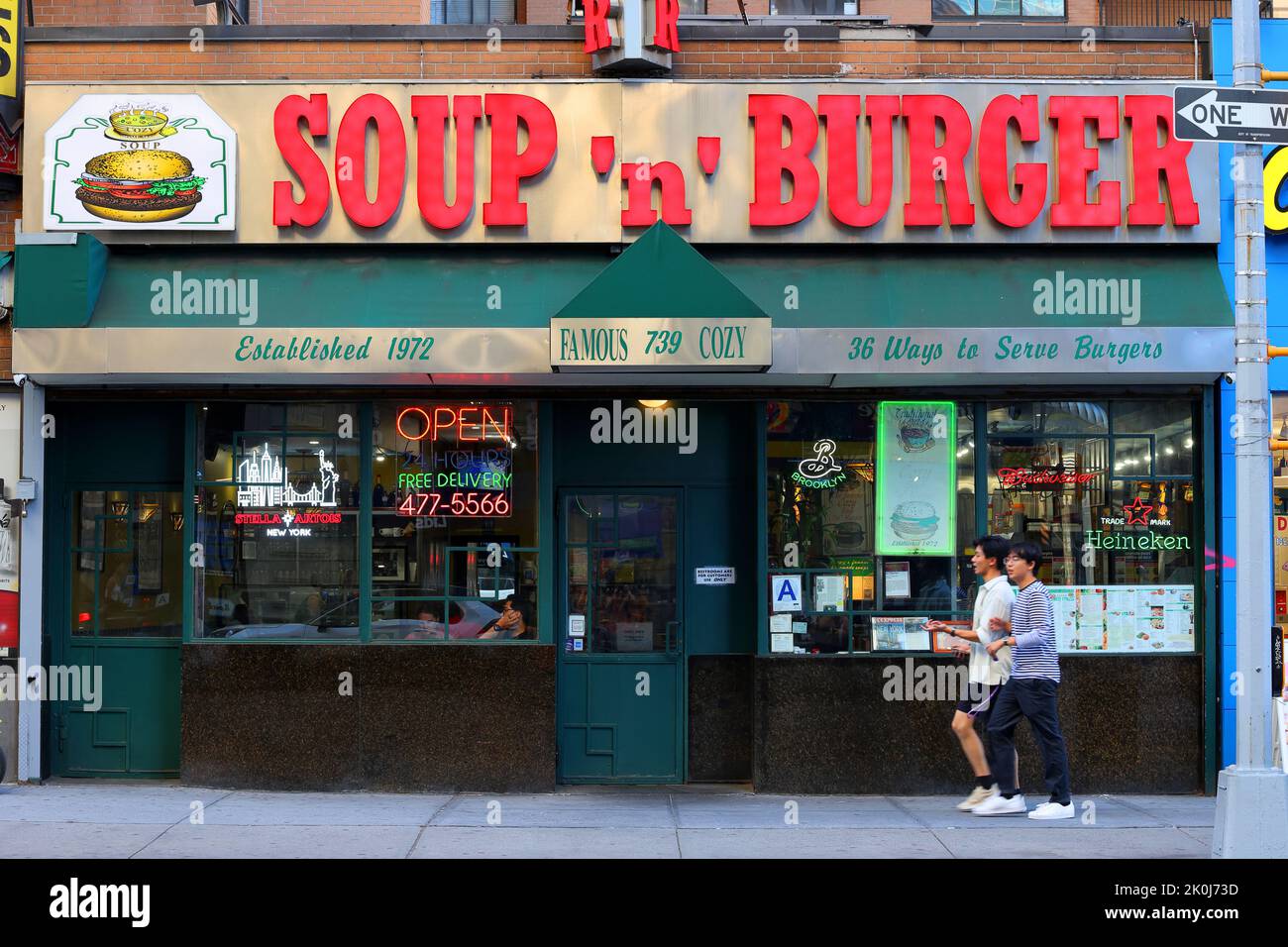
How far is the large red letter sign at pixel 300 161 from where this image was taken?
32.3ft

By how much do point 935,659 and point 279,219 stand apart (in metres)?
5.83

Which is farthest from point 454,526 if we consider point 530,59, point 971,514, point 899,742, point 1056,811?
point 1056,811

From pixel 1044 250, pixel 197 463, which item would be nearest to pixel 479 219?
pixel 197 463

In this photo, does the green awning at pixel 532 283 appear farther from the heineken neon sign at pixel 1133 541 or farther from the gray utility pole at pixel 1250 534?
the gray utility pole at pixel 1250 534

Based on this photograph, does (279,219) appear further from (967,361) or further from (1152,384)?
(1152,384)

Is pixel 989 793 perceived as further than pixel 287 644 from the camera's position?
No

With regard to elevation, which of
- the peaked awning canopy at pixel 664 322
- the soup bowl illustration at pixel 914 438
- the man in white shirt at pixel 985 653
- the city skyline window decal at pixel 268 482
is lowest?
the man in white shirt at pixel 985 653

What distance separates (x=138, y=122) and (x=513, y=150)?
2.79 metres

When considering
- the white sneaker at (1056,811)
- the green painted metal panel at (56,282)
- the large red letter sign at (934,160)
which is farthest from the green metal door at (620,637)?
the green painted metal panel at (56,282)

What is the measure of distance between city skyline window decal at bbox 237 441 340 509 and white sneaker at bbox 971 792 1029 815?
5.36m

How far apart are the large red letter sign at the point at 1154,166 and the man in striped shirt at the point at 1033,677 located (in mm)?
2811

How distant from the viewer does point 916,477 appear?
1016cm

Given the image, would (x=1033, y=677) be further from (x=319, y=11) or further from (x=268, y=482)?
(x=319, y=11)

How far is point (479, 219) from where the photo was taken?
390 inches
